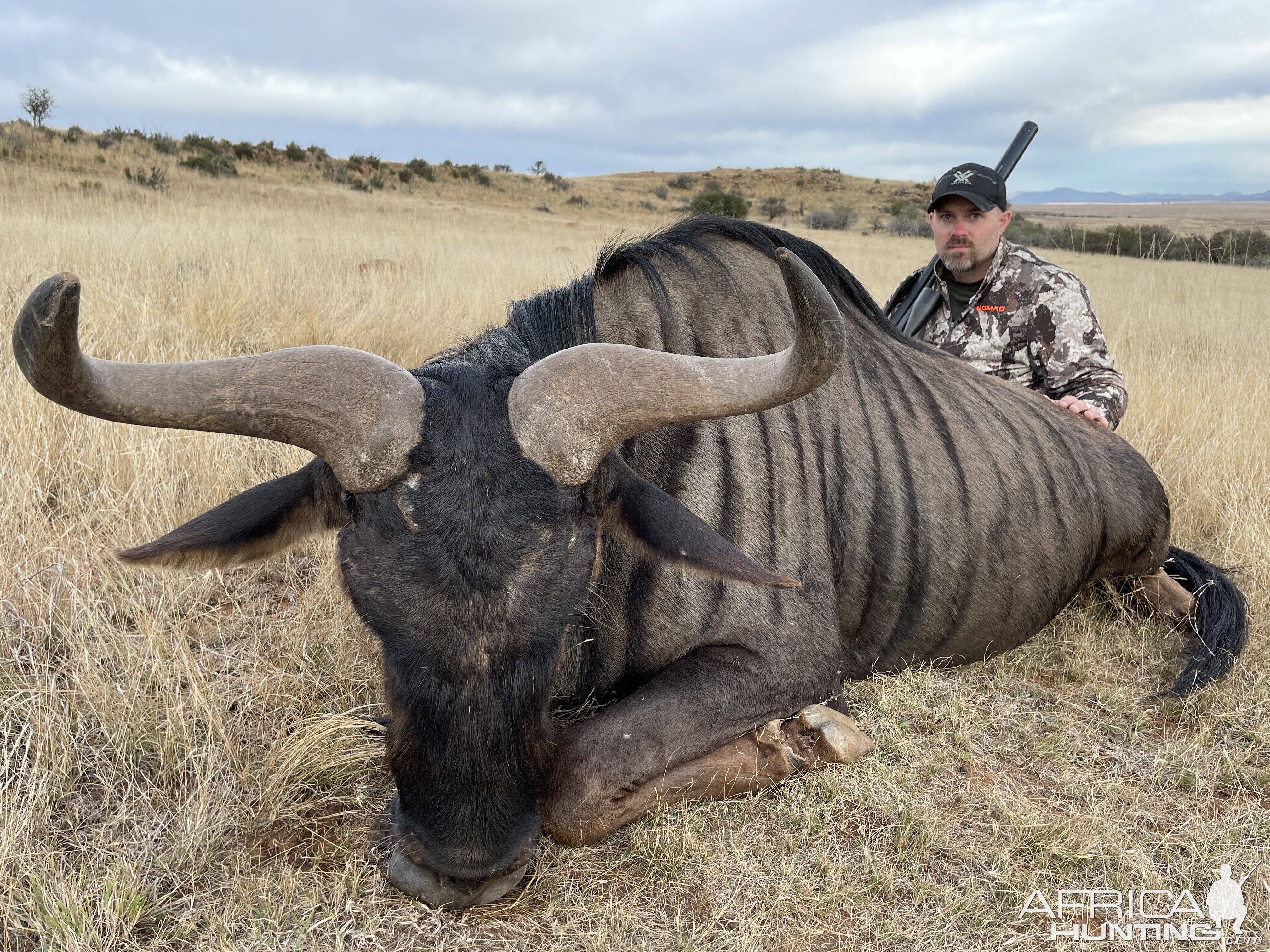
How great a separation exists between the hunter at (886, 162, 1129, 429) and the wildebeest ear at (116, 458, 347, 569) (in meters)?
3.50

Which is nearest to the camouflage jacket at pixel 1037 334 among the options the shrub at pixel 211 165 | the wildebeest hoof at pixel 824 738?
the wildebeest hoof at pixel 824 738

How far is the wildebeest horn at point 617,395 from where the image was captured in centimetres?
208

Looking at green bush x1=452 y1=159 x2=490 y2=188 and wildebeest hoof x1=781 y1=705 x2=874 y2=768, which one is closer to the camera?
wildebeest hoof x1=781 y1=705 x2=874 y2=768

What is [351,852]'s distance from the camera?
236 cm

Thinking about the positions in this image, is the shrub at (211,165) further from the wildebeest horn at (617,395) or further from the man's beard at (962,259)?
the wildebeest horn at (617,395)

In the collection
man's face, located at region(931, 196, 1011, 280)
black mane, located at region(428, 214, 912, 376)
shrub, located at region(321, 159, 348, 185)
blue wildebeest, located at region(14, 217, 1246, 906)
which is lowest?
blue wildebeest, located at region(14, 217, 1246, 906)

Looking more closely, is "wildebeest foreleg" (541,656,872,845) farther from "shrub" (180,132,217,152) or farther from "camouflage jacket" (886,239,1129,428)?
"shrub" (180,132,217,152)

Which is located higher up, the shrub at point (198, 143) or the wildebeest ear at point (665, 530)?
the shrub at point (198, 143)

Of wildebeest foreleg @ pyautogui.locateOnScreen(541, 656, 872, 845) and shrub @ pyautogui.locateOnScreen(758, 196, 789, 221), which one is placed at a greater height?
shrub @ pyautogui.locateOnScreen(758, 196, 789, 221)

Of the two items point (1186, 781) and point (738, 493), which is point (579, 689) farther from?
point (1186, 781)

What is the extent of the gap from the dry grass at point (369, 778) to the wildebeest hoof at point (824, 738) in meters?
0.06

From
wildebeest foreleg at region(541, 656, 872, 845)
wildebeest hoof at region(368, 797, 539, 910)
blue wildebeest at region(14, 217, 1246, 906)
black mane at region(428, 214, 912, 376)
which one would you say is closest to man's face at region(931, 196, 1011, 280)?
blue wildebeest at region(14, 217, 1246, 906)

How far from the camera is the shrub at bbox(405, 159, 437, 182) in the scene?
38.8 m

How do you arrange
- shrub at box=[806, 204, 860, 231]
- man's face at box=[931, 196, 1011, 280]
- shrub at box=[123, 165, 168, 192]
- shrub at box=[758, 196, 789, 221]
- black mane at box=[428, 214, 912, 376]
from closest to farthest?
black mane at box=[428, 214, 912, 376] → man's face at box=[931, 196, 1011, 280] → shrub at box=[123, 165, 168, 192] → shrub at box=[806, 204, 860, 231] → shrub at box=[758, 196, 789, 221]
